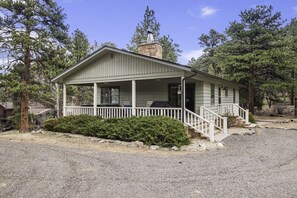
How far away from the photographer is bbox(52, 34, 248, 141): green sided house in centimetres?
1015

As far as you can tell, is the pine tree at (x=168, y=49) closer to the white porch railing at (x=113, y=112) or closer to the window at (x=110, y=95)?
the window at (x=110, y=95)

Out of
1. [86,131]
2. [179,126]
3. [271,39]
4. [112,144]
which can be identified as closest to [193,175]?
[179,126]

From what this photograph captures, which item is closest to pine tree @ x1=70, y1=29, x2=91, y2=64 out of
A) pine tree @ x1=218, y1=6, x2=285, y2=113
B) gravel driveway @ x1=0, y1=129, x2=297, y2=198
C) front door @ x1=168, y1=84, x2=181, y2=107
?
front door @ x1=168, y1=84, x2=181, y2=107

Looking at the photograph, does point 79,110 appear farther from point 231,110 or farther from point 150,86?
point 231,110

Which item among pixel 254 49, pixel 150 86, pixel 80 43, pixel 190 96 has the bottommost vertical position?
pixel 190 96

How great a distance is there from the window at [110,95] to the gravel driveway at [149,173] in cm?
731

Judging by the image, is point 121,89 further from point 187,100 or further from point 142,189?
point 142,189

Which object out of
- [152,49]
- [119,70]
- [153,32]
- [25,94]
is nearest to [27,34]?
[25,94]

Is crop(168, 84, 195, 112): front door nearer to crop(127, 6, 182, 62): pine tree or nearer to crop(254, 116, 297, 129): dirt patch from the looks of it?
crop(254, 116, 297, 129): dirt patch

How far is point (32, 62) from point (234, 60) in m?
15.1

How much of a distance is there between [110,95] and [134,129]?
6.63 metres

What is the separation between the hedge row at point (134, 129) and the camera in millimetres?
8414

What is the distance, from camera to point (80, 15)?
21672 millimetres

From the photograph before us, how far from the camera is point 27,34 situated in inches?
569
